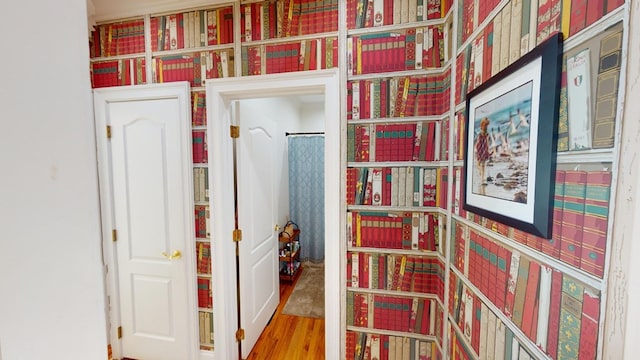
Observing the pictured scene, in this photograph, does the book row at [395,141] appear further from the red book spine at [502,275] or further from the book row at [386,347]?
the book row at [386,347]

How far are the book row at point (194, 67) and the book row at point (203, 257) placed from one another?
3.65 ft

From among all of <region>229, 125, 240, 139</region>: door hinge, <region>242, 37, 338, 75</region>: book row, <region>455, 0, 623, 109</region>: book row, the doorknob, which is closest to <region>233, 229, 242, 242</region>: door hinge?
the doorknob

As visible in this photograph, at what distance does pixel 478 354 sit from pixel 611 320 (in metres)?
0.61

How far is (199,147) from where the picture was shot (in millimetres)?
1636

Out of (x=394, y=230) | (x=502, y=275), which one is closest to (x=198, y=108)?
(x=394, y=230)

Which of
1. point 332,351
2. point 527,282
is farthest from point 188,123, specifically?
point 527,282

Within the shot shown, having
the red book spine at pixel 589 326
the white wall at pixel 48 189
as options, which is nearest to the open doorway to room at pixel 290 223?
the white wall at pixel 48 189

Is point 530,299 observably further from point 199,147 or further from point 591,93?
point 199,147

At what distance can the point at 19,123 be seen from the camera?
288mm

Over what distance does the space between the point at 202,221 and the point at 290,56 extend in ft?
4.13

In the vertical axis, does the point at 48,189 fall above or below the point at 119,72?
below

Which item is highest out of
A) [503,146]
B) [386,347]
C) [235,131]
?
[235,131]

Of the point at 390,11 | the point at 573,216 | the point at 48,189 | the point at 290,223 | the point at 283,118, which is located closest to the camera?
the point at 48,189

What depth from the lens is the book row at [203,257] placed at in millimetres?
1683
